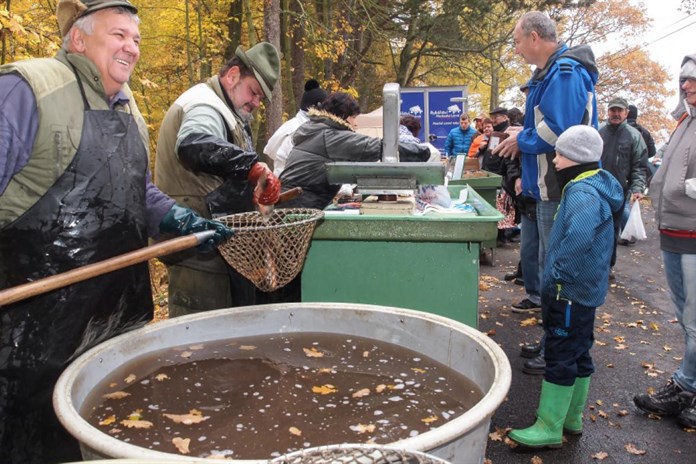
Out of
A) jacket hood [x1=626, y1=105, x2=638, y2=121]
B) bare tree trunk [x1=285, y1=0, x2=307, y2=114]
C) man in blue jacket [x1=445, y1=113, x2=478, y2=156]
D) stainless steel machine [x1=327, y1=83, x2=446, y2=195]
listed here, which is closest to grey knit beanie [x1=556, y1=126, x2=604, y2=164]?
stainless steel machine [x1=327, y1=83, x2=446, y2=195]

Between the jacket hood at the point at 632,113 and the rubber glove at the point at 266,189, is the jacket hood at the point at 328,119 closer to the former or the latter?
the rubber glove at the point at 266,189

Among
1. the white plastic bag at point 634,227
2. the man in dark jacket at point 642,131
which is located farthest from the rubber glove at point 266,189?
the white plastic bag at point 634,227

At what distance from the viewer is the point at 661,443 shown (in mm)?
3502

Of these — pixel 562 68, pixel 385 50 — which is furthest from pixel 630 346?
pixel 385 50

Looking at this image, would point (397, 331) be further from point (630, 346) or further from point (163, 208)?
point (630, 346)

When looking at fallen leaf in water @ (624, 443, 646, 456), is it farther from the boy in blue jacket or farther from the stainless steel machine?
the stainless steel machine

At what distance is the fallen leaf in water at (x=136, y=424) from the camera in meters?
2.00

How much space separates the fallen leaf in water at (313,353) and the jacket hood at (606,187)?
1.78m

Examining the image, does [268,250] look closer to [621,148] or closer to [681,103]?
[681,103]

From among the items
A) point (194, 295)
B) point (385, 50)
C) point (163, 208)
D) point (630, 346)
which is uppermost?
point (385, 50)

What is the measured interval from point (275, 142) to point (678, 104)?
4.19 metres

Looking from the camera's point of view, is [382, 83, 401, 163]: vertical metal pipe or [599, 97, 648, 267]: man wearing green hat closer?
[382, 83, 401, 163]: vertical metal pipe

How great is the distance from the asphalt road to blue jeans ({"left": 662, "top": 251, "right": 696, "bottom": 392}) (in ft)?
1.06

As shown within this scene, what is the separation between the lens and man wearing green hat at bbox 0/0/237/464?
6.96 ft
